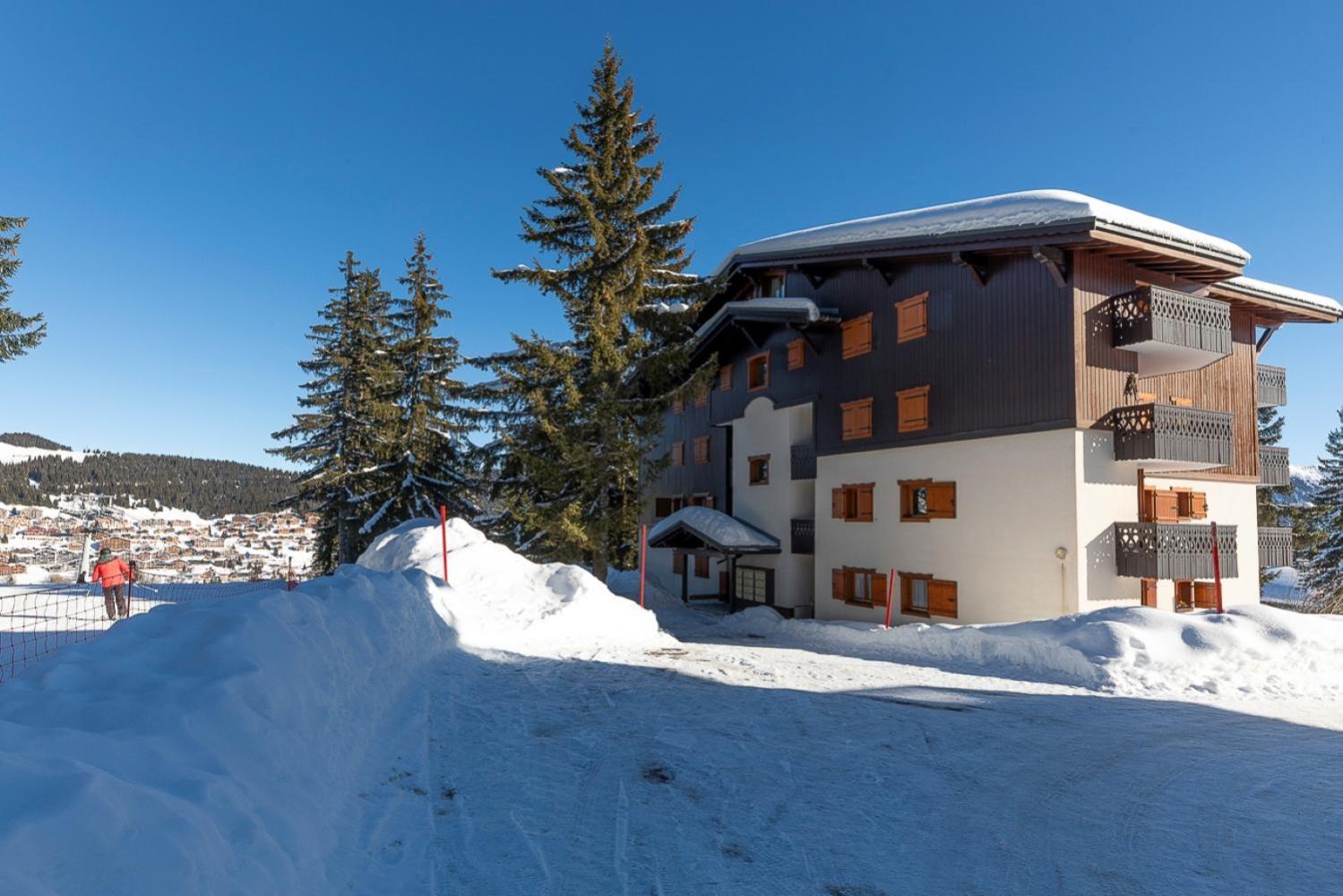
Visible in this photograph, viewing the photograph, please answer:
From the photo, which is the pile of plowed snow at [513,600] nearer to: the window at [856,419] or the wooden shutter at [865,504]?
the wooden shutter at [865,504]

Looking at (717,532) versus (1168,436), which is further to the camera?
(717,532)

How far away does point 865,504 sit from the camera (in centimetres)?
2009

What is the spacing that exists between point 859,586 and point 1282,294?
14.0 m

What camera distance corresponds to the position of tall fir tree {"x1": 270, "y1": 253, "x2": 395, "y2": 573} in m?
29.2

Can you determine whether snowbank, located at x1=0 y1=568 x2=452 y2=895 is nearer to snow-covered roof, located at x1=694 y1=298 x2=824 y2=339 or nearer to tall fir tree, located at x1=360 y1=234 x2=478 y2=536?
snow-covered roof, located at x1=694 y1=298 x2=824 y2=339

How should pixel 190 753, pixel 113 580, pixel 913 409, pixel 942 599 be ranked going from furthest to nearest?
pixel 913 409 → pixel 942 599 → pixel 113 580 → pixel 190 753

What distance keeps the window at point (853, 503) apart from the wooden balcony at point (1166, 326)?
7.11 m

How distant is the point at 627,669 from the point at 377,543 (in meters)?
9.65

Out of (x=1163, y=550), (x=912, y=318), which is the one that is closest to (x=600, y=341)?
(x=912, y=318)

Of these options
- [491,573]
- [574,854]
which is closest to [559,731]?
[574,854]

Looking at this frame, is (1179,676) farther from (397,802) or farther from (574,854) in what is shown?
(397,802)

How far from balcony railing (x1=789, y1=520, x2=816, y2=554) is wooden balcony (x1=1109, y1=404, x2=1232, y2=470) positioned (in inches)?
351

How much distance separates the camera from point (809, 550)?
2217 centimetres

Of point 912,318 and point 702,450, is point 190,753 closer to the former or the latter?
point 912,318
